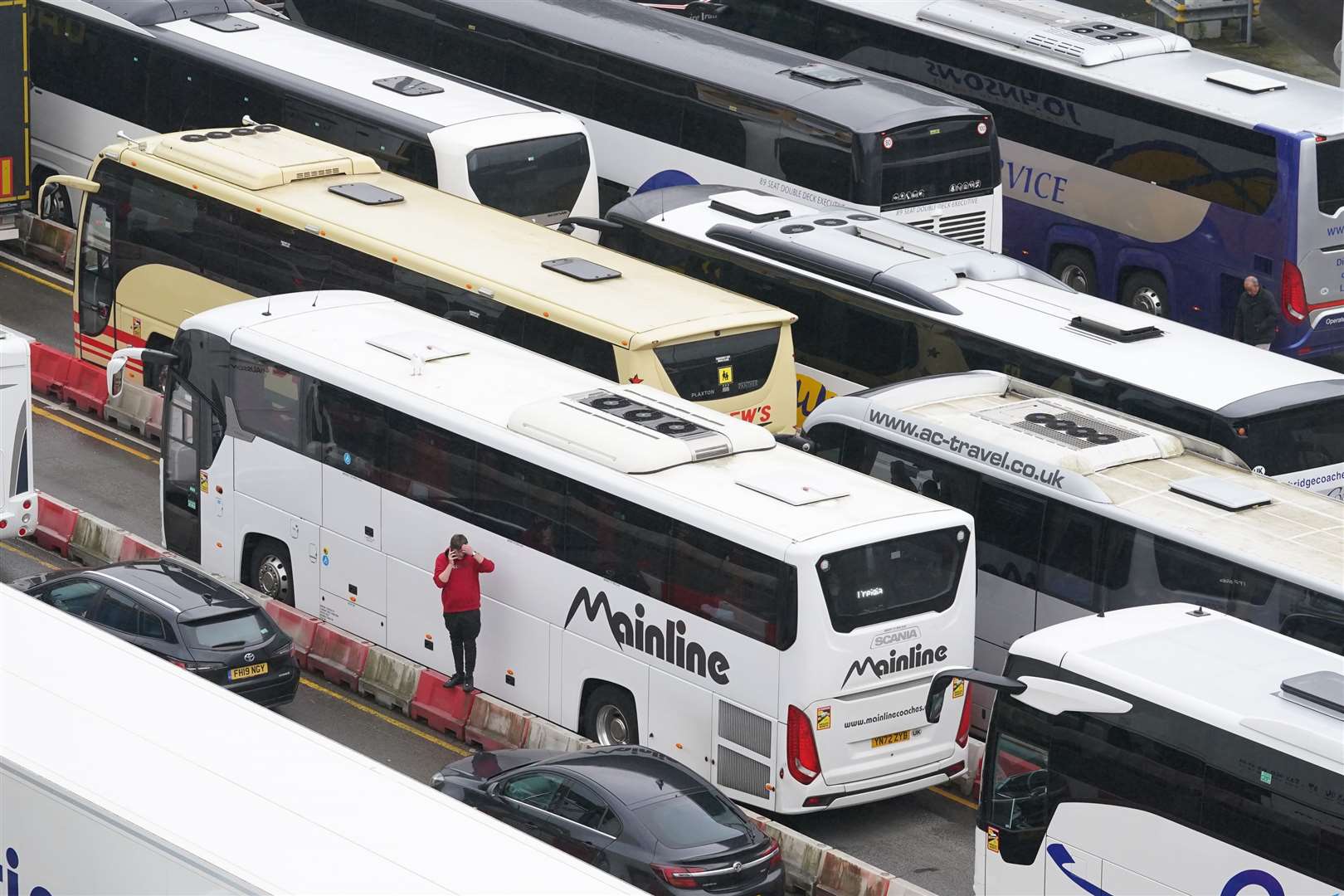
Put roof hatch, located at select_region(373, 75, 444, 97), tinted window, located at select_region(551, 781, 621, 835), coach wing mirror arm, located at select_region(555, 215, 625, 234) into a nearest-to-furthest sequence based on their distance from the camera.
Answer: tinted window, located at select_region(551, 781, 621, 835) < coach wing mirror arm, located at select_region(555, 215, 625, 234) < roof hatch, located at select_region(373, 75, 444, 97)

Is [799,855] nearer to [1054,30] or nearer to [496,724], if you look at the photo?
[496,724]

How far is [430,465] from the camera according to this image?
1928 cm

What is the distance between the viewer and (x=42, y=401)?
2614cm

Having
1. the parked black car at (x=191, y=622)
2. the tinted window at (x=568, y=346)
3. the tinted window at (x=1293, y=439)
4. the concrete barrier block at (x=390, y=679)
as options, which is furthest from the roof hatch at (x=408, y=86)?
the tinted window at (x=1293, y=439)

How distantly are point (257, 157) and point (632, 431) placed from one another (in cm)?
842

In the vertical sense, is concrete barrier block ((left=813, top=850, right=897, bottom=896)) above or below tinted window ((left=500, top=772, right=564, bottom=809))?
below

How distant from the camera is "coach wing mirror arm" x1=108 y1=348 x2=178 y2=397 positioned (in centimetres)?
2141

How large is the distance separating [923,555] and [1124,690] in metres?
2.92

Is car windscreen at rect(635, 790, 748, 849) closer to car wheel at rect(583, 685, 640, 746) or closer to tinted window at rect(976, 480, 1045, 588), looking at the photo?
car wheel at rect(583, 685, 640, 746)

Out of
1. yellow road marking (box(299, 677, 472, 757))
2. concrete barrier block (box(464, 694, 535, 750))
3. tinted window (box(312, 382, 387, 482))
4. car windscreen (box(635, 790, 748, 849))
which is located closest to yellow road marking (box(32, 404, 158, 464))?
tinted window (box(312, 382, 387, 482))

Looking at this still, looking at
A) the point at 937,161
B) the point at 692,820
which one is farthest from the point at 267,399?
the point at 937,161

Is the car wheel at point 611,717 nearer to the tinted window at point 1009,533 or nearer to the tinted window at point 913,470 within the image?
the tinted window at point 913,470

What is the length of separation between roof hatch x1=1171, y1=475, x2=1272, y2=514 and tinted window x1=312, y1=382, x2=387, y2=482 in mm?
6957

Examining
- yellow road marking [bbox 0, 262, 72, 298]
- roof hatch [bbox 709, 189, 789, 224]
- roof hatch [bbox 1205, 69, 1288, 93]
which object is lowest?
yellow road marking [bbox 0, 262, 72, 298]
